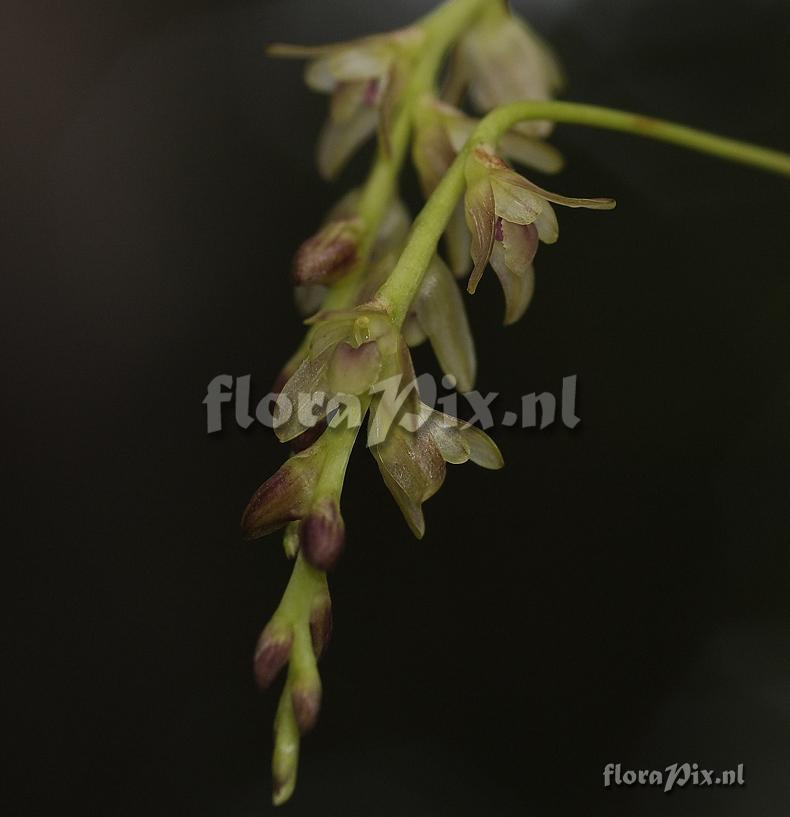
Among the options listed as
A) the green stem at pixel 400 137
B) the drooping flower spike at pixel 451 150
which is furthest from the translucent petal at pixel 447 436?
the drooping flower spike at pixel 451 150

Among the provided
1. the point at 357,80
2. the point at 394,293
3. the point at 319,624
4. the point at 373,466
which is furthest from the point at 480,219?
the point at 373,466

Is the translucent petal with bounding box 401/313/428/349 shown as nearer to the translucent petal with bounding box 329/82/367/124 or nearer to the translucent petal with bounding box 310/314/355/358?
the translucent petal with bounding box 310/314/355/358

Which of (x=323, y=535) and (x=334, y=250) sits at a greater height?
(x=334, y=250)

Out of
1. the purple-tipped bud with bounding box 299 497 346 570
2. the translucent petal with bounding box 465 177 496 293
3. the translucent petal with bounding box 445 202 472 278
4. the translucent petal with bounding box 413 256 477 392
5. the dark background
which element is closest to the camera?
the purple-tipped bud with bounding box 299 497 346 570

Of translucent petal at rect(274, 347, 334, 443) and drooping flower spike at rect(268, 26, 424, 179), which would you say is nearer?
translucent petal at rect(274, 347, 334, 443)

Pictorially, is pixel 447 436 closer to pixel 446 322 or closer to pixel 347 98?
pixel 446 322

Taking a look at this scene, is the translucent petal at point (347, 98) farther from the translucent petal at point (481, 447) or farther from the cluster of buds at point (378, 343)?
the translucent petal at point (481, 447)

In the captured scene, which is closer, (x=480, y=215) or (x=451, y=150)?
(x=480, y=215)

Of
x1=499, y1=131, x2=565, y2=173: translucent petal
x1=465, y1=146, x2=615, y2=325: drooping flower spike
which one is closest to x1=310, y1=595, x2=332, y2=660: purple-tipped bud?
x1=465, y1=146, x2=615, y2=325: drooping flower spike
